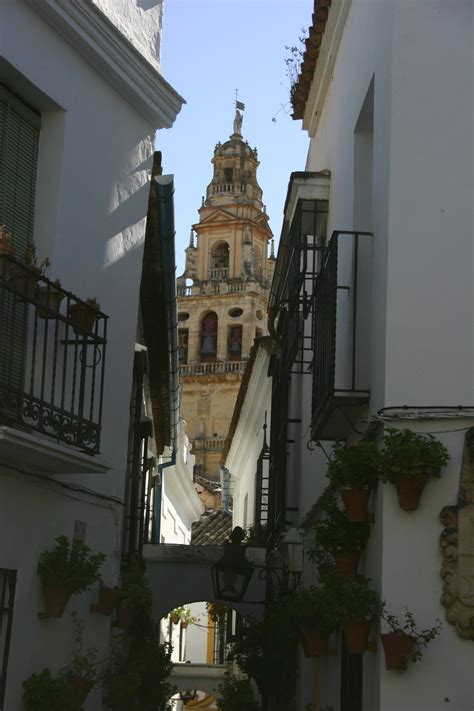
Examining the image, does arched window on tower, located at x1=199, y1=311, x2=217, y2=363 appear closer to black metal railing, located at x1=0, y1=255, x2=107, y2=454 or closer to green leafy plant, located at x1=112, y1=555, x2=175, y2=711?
green leafy plant, located at x1=112, y1=555, x2=175, y2=711

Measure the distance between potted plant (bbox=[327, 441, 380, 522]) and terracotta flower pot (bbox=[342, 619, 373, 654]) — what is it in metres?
0.70

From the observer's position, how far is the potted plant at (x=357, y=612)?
24.9 feet

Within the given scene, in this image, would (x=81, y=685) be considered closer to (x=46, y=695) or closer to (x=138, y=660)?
(x=46, y=695)

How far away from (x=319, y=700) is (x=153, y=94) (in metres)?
5.69

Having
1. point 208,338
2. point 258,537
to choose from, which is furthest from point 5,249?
point 208,338

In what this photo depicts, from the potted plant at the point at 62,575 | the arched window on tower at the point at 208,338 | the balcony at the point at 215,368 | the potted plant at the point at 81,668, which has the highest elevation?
the arched window on tower at the point at 208,338

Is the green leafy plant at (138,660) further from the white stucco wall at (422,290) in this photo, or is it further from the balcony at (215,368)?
the balcony at (215,368)

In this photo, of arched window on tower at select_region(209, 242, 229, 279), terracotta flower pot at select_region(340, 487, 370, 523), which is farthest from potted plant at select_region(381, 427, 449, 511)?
arched window on tower at select_region(209, 242, 229, 279)

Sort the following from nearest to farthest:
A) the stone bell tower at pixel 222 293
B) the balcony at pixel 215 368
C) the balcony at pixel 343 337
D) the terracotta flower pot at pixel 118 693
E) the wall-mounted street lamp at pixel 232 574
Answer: the balcony at pixel 343 337 < the terracotta flower pot at pixel 118 693 < the wall-mounted street lamp at pixel 232 574 < the stone bell tower at pixel 222 293 < the balcony at pixel 215 368

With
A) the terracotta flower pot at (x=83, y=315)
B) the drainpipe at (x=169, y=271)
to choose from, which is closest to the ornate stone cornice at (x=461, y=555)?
the terracotta flower pot at (x=83, y=315)

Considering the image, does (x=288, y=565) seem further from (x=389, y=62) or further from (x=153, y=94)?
(x=389, y=62)

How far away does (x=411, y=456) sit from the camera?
24.3 ft

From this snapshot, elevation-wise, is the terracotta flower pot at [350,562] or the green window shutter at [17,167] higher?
the green window shutter at [17,167]

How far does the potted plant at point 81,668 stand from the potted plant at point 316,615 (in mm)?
1652
